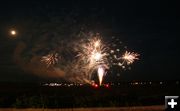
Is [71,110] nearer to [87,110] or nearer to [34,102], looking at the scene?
[87,110]

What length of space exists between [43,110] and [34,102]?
16.5 feet

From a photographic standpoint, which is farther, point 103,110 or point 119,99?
point 119,99

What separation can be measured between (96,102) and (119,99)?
2.98m

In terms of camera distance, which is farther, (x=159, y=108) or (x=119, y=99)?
(x=119, y=99)

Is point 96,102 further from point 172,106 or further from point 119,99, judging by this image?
point 172,106

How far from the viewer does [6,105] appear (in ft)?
120

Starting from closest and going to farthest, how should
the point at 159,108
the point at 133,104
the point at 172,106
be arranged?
the point at 172,106 → the point at 159,108 → the point at 133,104

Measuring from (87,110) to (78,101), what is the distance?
Answer: 6133 millimetres

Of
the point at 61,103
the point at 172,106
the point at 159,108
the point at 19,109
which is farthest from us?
the point at 61,103

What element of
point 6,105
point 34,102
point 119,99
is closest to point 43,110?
point 34,102

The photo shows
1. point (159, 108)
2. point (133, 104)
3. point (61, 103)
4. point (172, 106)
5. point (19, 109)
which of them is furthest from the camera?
point (61, 103)

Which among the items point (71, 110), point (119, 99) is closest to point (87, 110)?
point (71, 110)

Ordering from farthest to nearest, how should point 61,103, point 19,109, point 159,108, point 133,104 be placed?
point 61,103
point 133,104
point 19,109
point 159,108

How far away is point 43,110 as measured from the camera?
29938 millimetres
